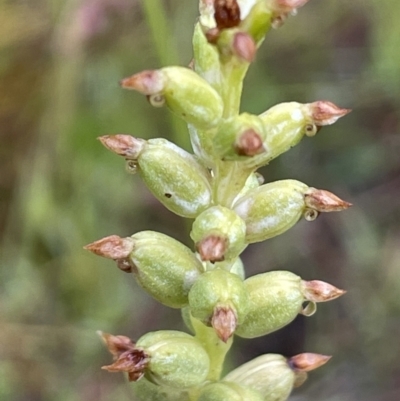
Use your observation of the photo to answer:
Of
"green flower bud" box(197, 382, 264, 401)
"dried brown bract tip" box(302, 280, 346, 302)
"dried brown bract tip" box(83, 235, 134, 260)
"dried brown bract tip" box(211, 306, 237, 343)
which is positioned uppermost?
"dried brown bract tip" box(83, 235, 134, 260)

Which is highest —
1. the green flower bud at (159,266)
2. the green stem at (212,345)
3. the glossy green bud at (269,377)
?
the green flower bud at (159,266)

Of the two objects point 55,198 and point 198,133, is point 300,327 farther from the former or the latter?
point 198,133

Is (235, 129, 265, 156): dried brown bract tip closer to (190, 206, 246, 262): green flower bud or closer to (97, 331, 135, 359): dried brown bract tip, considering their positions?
(190, 206, 246, 262): green flower bud

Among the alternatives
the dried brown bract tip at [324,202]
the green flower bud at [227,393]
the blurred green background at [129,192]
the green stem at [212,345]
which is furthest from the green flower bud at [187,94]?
the blurred green background at [129,192]

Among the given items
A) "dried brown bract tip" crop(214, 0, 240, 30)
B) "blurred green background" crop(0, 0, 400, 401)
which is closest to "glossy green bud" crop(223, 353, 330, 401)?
"dried brown bract tip" crop(214, 0, 240, 30)

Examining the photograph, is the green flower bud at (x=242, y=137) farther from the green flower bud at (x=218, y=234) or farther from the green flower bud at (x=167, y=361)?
the green flower bud at (x=167, y=361)

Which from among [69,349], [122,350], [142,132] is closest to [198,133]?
[122,350]

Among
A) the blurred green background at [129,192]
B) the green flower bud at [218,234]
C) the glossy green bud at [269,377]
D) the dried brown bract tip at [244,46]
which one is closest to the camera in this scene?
the dried brown bract tip at [244,46]
